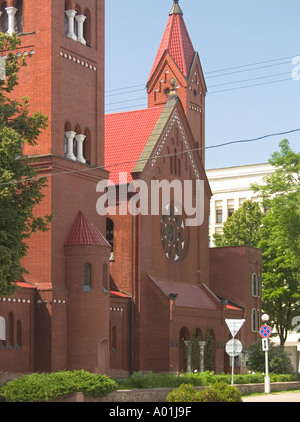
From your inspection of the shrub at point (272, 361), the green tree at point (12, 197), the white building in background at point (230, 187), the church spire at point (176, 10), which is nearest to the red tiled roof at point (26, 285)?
the green tree at point (12, 197)

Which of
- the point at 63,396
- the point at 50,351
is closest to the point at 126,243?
the point at 50,351

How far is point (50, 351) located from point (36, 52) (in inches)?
595

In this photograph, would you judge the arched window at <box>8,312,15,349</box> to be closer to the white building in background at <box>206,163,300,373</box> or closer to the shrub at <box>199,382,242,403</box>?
the shrub at <box>199,382,242,403</box>

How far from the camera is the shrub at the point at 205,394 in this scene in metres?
28.4

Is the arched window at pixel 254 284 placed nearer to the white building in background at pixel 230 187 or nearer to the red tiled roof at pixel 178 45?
the red tiled roof at pixel 178 45

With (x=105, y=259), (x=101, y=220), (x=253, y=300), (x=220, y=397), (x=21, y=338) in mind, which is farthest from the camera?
(x=253, y=300)

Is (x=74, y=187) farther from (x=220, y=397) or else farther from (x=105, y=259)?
(x=220, y=397)

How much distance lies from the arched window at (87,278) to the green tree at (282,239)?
15.8 m

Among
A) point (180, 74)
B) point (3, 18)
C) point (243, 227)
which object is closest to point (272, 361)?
point (243, 227)

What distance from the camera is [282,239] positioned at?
58.4 meters

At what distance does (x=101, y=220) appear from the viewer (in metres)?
50.4

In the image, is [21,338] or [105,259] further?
[105,259]

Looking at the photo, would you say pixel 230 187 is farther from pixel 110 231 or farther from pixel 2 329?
pixel 2 329

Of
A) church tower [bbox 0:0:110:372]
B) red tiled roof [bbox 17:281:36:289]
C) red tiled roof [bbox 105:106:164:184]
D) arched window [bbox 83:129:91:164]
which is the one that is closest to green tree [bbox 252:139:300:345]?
red tiled roof [bbox 105:106:164:184]
